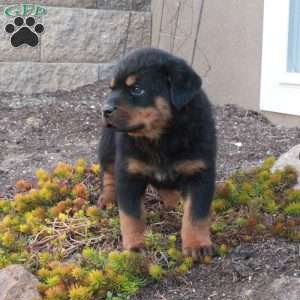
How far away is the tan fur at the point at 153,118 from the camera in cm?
307

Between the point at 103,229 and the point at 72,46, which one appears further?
the point at 72,46

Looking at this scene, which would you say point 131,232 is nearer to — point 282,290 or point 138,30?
point 282,290

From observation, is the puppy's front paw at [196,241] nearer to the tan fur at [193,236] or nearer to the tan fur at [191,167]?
the tan fur at [193,236]

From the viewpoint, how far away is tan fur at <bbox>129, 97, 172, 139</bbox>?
3.07 metres

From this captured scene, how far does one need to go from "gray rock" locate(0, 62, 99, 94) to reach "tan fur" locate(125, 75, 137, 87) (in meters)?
4.63

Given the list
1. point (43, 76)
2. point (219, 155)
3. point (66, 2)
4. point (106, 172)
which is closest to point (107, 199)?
point (106, 172)

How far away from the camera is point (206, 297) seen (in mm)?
2850

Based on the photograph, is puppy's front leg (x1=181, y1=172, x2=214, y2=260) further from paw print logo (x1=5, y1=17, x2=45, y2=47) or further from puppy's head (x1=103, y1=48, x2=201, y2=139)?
paw print logo (x1=5, y1=17, x2=45, y2=47)

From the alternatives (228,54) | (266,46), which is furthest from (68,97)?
(266,46)

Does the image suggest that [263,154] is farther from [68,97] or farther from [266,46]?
[68,97]

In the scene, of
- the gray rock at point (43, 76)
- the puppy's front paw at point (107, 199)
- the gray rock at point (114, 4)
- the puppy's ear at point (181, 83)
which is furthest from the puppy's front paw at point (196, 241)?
the gray rock at point (114, 4)

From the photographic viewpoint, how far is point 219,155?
17.4 ft

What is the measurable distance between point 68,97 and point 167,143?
4224 millimetres

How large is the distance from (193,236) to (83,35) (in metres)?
5.08
